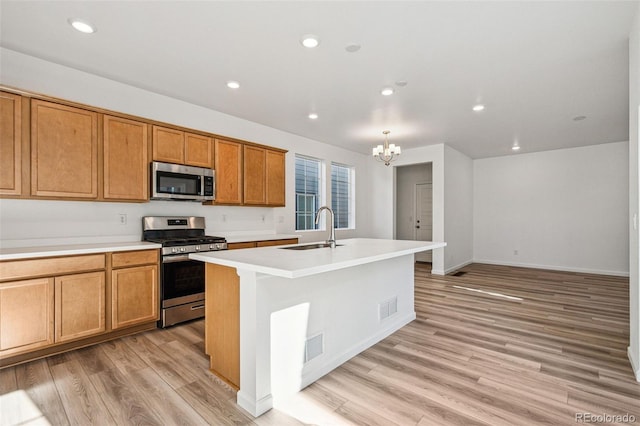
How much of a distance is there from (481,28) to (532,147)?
521cm

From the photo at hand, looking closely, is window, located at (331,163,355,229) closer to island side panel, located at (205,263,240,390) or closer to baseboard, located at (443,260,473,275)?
baseboard, located at (443,260,473,275)

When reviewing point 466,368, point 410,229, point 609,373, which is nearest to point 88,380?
point 466,368

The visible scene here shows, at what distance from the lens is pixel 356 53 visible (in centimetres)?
274

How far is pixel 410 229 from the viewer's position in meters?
8.09

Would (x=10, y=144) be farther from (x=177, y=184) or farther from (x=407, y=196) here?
(x=407, y=196)

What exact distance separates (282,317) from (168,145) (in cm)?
258

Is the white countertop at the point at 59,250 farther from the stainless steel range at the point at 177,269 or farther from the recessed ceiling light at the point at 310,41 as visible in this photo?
the recessed ceiling light at the point at 310,41

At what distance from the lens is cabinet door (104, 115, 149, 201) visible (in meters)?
3.08

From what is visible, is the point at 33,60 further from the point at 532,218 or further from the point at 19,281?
the point at 532,218

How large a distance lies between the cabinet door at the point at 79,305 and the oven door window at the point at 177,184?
1076 millimetres

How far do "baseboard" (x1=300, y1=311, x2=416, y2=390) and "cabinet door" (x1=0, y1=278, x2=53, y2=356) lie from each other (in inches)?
85.0

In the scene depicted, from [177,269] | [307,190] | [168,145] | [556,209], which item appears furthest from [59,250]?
[556,209]

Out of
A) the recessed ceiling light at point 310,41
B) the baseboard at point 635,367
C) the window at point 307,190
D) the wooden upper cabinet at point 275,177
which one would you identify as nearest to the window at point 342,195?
the window at point 307,190

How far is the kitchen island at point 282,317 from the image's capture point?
1862mm
